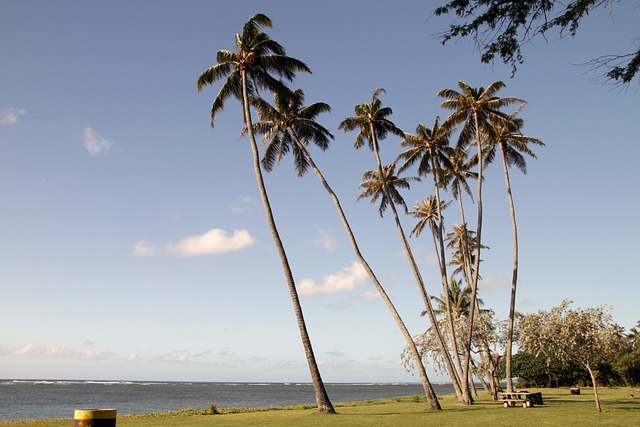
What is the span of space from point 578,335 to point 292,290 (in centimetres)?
1507

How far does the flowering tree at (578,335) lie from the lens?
24016 mm

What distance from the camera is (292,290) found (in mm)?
24281

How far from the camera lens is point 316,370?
75.9 feet

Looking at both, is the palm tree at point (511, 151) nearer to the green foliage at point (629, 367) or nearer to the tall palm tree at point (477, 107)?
the tall palm tree at point (477, 107)

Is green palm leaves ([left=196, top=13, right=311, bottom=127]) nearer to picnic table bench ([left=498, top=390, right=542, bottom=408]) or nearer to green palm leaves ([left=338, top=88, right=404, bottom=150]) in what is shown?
green palm leaves ([left=338, top=88, right=404, bottom=150])

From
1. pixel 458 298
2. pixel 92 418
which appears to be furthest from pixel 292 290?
pixel 458 298

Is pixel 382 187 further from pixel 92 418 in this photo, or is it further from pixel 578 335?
pixel 92 418

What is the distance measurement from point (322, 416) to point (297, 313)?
5082 millimetres

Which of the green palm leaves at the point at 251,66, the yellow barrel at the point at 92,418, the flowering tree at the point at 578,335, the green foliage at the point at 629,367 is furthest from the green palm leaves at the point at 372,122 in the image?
the green foliage at the point at 629,367

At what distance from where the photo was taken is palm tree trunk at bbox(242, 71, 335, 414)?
22922 mm

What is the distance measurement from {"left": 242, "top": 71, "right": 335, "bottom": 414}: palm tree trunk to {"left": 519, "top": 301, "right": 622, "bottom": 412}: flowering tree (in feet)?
39.9

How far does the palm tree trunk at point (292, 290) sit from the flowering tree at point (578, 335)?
1218 cm

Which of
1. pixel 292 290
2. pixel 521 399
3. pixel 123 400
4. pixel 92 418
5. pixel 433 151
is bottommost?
pixel 123 400

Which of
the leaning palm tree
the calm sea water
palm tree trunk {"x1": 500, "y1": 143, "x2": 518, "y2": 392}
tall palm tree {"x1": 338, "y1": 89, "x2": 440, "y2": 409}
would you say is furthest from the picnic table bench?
the calm sea water
